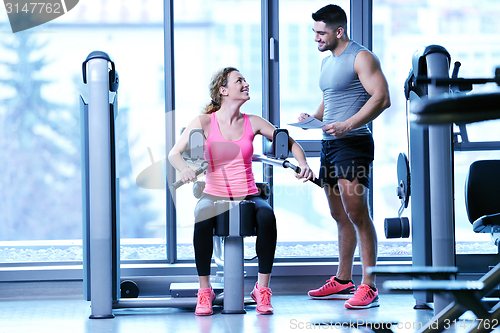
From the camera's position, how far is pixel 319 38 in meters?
2.51

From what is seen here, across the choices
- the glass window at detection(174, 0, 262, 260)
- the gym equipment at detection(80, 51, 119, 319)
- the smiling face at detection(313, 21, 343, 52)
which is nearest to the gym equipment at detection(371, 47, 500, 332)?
the smiling face at detection(313, 21, 343, 52)

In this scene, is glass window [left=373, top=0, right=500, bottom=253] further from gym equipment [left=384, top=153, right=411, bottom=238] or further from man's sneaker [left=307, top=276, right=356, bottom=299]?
gym equipment [left=384, top=153, right=411, bottom=238]

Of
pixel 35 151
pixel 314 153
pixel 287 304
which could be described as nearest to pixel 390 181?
pixel 314 153

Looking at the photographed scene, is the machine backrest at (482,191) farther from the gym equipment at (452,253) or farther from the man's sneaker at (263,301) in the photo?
the man's sneaker at (263,301)

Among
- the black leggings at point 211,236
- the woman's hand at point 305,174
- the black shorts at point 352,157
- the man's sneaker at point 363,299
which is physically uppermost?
the black shorts at point 352,157

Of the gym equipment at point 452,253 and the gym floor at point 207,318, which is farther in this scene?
the gym floor at point 207,318

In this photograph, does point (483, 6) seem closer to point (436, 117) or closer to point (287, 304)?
point (287, 304)

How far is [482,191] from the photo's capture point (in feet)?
8.23

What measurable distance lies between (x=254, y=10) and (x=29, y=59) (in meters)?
1.46

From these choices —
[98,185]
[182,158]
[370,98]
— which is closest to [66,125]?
[98,185]

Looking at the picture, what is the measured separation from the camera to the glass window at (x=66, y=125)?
3.05m

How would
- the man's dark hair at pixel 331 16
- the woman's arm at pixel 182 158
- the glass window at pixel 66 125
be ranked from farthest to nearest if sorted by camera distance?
the glass window at pixel 66 125 < the man's dark hair at pixel 331 16 < the woman's arm at pixel 182 158

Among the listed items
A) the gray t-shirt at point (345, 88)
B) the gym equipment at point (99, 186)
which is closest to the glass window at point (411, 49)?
the gray t-shirt at point (345, 88)

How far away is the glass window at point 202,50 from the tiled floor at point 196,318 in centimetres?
81
